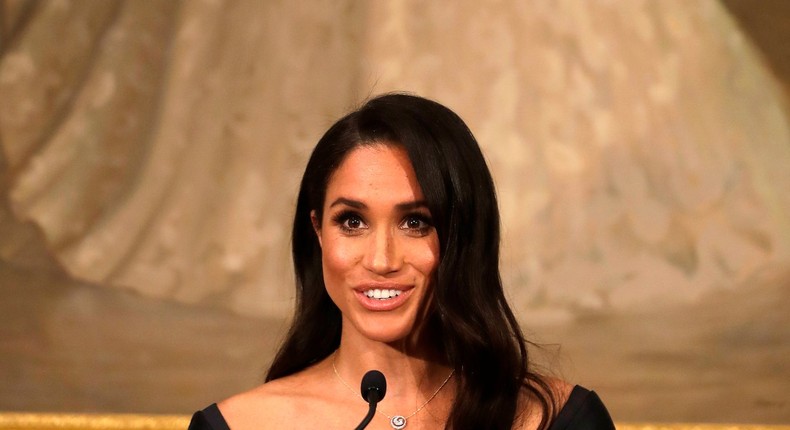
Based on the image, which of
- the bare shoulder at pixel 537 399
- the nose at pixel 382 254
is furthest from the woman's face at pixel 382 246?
the bare shoulder at pixel 537 399

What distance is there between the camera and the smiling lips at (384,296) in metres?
2.46

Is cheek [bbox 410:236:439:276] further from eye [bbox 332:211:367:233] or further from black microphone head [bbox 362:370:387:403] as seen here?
black microphone head [bbox 362:370:387:403]

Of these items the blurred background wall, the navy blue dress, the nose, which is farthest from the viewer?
the blurred background wall

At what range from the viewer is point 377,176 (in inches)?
97.9

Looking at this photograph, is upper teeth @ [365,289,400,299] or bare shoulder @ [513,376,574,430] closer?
upper teeth @ [365,289,400,299]

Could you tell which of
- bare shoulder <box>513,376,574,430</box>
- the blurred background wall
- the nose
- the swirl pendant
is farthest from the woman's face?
the blurred background wall

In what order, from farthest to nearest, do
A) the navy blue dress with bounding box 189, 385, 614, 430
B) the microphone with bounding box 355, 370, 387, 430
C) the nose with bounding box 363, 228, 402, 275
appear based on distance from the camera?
the navy blue dress with bounding box 189, 385, 614, 430
the nose with bounding box 363, 228, 402, 275
the microphone with bounding box 355, 370, 387, 430

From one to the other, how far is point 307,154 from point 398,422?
9.19 feet

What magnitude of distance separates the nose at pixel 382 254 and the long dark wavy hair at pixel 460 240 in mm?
93

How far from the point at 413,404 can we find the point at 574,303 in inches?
97.0

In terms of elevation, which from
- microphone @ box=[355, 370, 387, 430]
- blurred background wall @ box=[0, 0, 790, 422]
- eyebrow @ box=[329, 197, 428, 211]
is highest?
blurred background wall @ box=[0, 0, 790, 422]

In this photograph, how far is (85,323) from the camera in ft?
16.5

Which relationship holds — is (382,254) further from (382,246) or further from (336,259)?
→ (336,259)

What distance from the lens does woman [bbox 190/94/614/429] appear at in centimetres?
247
